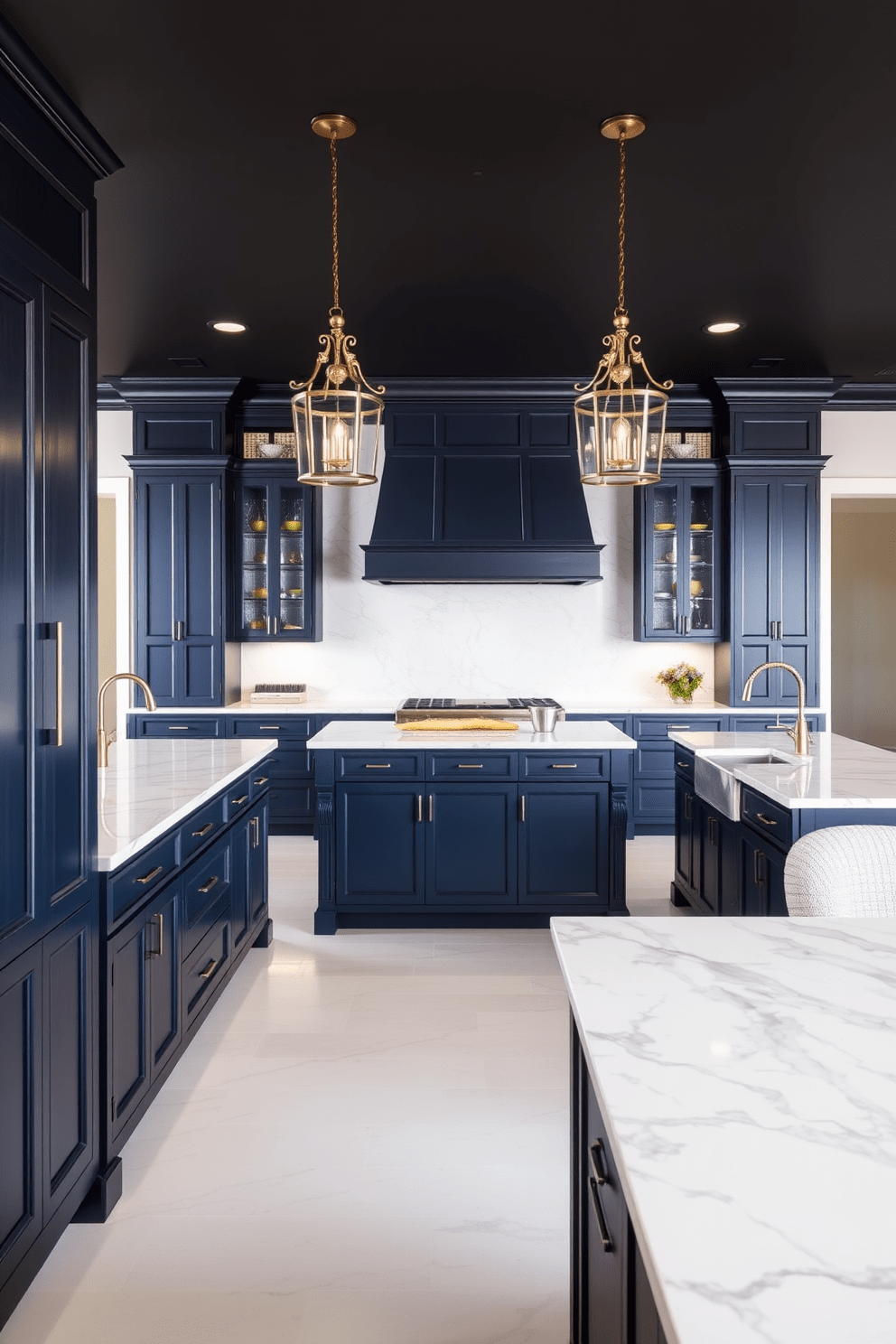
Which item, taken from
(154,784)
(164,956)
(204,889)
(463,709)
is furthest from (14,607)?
(463,709)

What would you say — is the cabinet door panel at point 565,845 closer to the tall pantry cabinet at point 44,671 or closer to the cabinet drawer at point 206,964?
the cabinet drawer at point 206,964

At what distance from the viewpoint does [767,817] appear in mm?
3361

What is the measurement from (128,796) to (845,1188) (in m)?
2.60

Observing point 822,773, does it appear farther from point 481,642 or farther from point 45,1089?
point 481,642

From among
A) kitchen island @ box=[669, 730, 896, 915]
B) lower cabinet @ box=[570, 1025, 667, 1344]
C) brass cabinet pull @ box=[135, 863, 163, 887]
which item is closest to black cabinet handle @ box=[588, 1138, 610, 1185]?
lower cabinet @ box=[570, 1025, 667, 1344]

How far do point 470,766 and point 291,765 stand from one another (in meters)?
2.34

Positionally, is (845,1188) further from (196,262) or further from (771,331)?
(771,331)

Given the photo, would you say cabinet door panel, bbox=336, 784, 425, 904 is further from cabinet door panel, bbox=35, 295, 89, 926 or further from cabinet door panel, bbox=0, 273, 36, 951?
cabinet door panel, bbox=0, 273, 36, 951

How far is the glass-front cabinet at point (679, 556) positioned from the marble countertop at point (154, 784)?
338cm

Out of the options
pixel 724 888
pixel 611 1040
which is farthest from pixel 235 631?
pixel 611 1040

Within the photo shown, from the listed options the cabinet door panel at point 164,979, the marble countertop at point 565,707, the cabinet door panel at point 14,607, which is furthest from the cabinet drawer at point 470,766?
the cabinet door panel at point 14,607

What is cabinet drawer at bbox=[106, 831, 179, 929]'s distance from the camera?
2.46m

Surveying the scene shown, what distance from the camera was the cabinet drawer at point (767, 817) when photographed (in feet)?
10.4

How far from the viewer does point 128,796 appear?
3.10m
